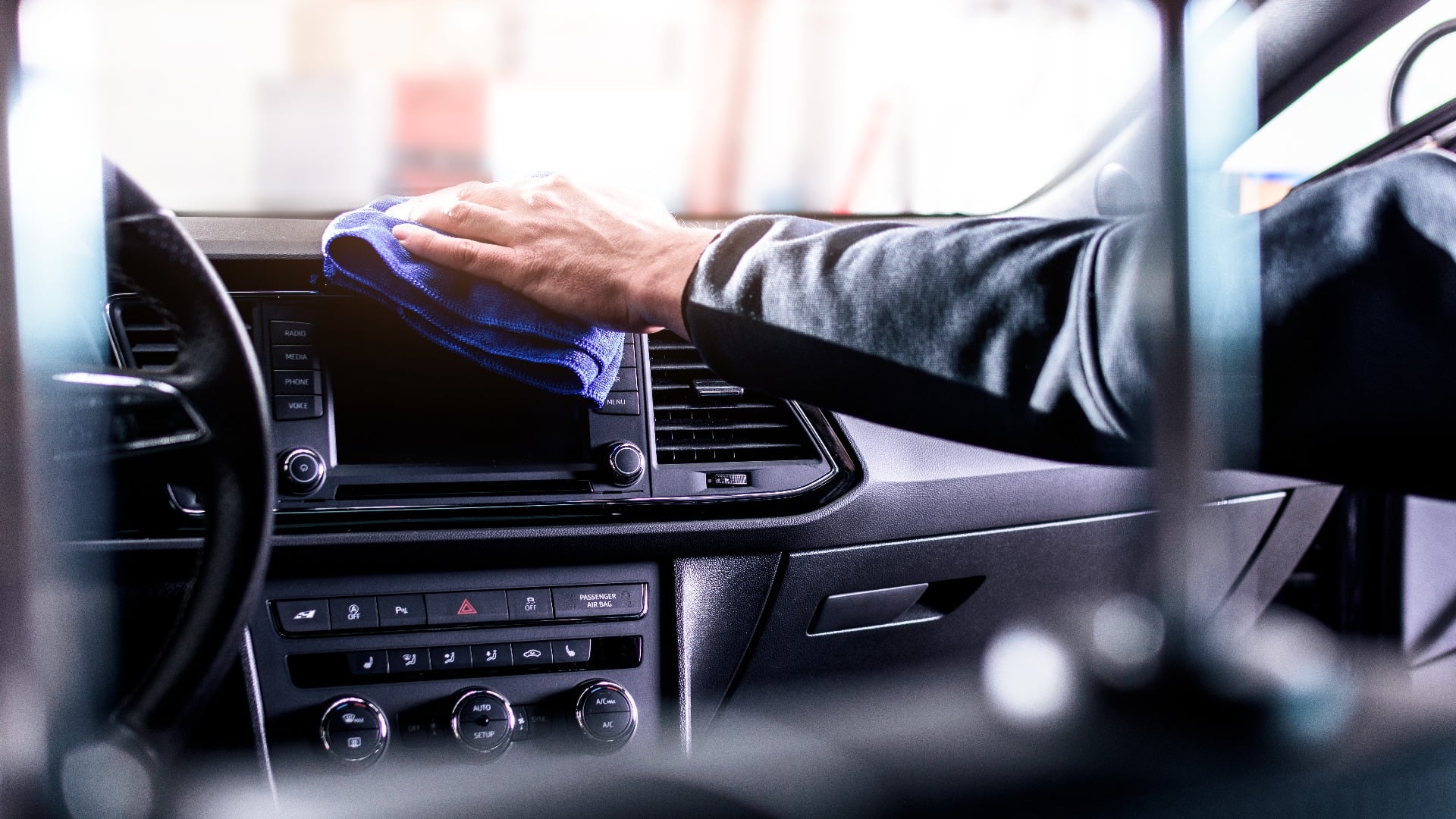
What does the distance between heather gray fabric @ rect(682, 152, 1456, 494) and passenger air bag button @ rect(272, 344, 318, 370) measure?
1.14ft

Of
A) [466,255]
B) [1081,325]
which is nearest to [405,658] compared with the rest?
[466,255]

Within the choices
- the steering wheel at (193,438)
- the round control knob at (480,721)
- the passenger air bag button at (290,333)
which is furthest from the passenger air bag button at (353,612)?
the steering wheel at (193,438)

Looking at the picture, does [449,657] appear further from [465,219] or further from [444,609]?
[465,219]

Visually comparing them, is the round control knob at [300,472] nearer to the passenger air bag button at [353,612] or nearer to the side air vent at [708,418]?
the passenger air bag button at [353,612]

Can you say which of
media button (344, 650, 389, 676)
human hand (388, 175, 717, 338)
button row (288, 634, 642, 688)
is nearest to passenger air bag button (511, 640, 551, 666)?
button row (288, 634, 642, 688)

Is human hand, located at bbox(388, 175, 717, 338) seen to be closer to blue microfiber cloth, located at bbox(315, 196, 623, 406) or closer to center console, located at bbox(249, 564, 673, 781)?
blue microfiber cloth, located at bbox(315, 196, 623, 406)

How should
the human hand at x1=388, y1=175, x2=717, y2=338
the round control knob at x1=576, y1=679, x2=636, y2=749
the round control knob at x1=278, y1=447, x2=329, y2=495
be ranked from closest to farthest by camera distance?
the human hand at x1=388, y1=175, x2=717, y2=338 → the round control knob at x1=278, y1=447, x2=329, y2=495 → the round control knob at x1=576, y1=679, x2=636, y2=749

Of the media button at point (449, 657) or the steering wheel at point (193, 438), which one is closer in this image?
the steering wheel at point (193, 438)

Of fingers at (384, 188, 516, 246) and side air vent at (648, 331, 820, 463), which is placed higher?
fingers at (384, 188, 516, 246)

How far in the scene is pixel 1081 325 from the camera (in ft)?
1.86

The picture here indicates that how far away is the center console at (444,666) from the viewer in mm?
855

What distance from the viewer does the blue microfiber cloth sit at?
705mm

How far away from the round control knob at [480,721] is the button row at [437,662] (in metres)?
0.02

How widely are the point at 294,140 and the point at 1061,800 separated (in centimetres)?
54
